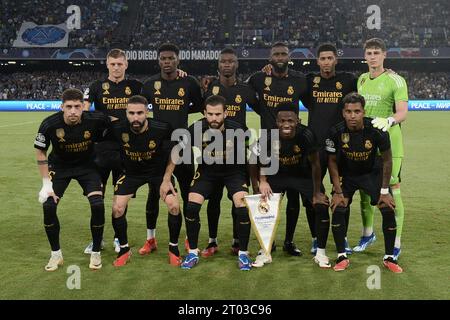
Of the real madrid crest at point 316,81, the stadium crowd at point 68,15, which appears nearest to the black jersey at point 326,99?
the real madrid crest at point 316,81

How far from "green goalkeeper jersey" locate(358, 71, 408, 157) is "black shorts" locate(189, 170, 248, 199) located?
1597 mm

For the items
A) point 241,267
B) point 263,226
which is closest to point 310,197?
point 263,226

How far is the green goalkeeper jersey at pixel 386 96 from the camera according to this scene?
18.4 ft

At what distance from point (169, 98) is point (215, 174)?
1.08 meters

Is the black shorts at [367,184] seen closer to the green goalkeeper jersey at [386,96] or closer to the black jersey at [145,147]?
the green goalkeeper jersey at [386,96]

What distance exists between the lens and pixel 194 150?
581 centimetres

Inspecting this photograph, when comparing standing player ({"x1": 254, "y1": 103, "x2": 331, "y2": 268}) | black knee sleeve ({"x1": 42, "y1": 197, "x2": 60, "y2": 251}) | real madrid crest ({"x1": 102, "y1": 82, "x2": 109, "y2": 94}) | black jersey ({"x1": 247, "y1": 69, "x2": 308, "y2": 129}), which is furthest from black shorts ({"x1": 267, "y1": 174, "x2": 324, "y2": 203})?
black knee sleeve ({"x1": 42, "y1": 197, "x2": 60, "y2": 251})

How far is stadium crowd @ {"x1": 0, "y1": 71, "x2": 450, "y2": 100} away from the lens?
38.7 meters

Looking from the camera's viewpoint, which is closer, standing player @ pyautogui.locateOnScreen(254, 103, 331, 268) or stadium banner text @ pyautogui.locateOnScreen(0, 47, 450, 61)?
standing player @ pyautogui.locateOnScreen(254, 103, 331, 268)

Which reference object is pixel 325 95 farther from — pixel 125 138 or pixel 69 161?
pixel 69 161

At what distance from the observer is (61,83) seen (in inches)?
1593

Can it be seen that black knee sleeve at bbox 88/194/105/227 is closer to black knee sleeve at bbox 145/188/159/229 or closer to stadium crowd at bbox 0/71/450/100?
black knee sleeve at bbox 145/188/159/229

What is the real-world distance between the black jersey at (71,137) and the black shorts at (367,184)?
2.60m

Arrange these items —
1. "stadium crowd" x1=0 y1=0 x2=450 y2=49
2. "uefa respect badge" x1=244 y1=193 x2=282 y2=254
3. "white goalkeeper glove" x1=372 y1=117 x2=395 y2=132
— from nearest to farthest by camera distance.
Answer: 1. "white goalkeeper glove" x1=372 y1=117 x2=395 y2=132
2. "uefa respect badge" x1=244 y1=193 x2=282 y2=254
3. "stadium crowd" x1=0 y1=0 x2=450 y2=49
